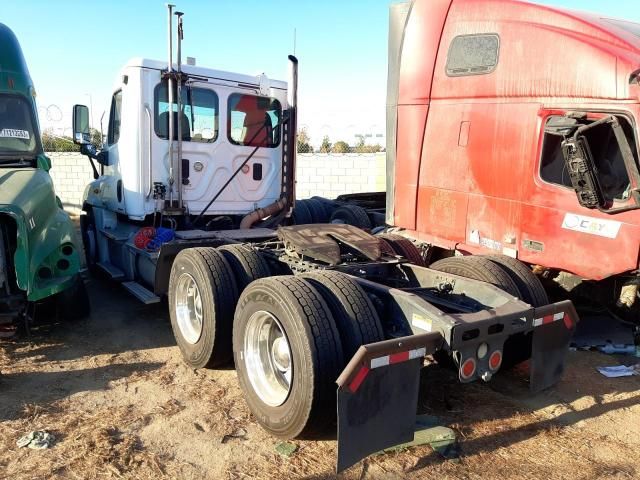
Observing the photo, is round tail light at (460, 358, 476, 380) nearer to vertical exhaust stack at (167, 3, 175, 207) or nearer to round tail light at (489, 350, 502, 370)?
round tail light at (489, 350, 502, 370)

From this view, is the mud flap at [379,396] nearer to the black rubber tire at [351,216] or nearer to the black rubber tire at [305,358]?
the black rubber tire at [305,358]

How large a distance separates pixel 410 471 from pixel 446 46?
448 centimetres

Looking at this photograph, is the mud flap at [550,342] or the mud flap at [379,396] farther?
the mud flap at [550,342]

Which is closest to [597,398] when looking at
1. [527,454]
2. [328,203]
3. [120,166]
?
[527,454]

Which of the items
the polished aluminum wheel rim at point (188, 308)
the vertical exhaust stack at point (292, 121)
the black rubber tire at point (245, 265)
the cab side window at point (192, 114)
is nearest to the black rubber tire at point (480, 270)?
the black rubber tire at point (245, 265)

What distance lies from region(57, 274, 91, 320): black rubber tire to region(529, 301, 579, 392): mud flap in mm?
4611

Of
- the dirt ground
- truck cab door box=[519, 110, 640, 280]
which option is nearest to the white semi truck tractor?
the dirt ground

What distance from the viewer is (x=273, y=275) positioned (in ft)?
16.7

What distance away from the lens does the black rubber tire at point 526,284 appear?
4305 mm

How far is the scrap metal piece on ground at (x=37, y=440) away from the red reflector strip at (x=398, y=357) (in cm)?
225

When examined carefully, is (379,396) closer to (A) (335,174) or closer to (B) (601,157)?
(B) (601,157)

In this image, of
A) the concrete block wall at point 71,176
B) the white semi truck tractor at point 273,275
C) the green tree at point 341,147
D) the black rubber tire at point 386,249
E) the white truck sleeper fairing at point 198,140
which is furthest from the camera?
the green tree at point 341,147

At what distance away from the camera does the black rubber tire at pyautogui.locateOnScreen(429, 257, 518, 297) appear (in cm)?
425

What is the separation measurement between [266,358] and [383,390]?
1.15 metres
